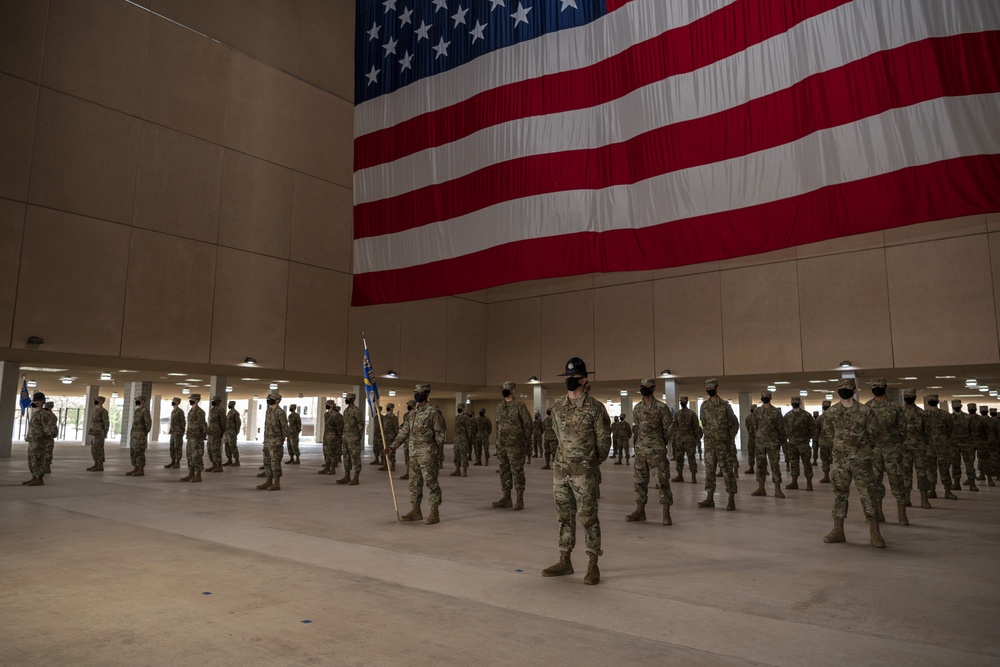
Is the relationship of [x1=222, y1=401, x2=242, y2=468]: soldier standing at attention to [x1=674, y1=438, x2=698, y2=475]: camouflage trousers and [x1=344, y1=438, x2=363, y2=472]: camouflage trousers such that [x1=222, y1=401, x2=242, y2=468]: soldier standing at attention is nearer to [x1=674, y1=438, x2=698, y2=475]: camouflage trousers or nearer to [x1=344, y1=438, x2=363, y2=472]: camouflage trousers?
[x1=344, y1=438, x2=363, y2=472]: camouflage trousers

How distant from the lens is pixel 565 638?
3834mm

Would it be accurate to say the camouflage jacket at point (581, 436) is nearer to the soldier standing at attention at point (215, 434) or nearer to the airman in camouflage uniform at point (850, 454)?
the airman in camouflage uniform at point (850, 454)

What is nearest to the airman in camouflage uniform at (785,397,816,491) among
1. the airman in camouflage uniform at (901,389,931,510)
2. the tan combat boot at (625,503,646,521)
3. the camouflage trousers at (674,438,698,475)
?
the camouflage trousers at (674,438,698,475)

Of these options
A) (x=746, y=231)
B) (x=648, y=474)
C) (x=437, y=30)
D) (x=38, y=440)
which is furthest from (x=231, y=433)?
(x=746, y=231)

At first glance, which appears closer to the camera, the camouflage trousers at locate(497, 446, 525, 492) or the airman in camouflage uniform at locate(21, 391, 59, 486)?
the camouflage trousers at locate(497, 446, 525, 492)

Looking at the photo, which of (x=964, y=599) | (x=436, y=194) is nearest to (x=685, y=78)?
(x=436, y=194)

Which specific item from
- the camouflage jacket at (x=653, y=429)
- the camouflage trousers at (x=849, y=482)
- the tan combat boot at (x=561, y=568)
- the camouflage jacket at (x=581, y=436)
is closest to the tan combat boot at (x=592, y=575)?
the tan combat boot at (x=561, y=568)

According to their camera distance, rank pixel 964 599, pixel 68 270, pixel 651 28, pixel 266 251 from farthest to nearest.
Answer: pixel 266 251
pixel 68 270
pixel 651 28
pixel 964 599

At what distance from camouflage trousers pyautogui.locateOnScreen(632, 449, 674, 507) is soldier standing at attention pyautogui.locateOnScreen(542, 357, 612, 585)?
120 inches

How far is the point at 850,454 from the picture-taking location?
7.27 metres

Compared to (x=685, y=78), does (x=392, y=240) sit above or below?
below

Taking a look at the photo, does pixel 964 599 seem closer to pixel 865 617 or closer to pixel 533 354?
pixel 865 617

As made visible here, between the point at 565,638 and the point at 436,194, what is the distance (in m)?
7.67

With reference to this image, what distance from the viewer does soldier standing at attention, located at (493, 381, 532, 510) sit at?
997 cm
